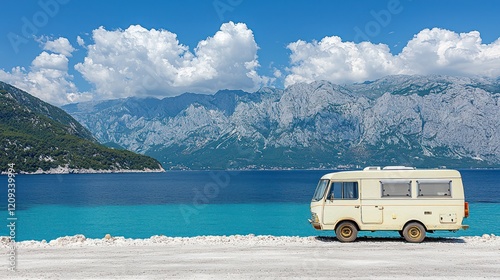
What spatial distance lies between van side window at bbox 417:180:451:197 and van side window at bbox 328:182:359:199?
11.5 ft

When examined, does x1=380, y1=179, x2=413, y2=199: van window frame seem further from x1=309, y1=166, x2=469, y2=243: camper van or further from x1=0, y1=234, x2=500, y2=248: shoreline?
x1=0, y1=234, x2=500, y2=248: shoreline

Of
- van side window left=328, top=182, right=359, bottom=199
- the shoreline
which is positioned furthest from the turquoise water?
van side window left=328, top=182, right=359, bottom=199

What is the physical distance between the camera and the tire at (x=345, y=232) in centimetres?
2488

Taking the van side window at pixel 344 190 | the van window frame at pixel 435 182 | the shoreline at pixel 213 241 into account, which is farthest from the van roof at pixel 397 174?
the shoreline at pixel 213 241

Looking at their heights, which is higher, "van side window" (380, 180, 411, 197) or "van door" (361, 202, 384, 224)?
"van side window" (380, 180, 411, 197)

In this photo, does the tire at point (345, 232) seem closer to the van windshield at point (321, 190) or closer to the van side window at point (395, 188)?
the van windshield at point (321, 190)

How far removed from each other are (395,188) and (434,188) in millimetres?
2064

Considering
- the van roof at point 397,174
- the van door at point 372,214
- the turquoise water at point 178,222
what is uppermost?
the van roof at point 397,174

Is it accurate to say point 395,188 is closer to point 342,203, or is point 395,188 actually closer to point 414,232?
point 414,232

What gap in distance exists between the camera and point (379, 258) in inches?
785

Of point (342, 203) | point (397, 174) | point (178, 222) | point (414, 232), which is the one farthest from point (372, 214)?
point (178, 222)

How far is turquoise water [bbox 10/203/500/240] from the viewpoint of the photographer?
158 ft

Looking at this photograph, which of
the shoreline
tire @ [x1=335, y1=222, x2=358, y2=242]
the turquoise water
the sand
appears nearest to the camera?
the sand

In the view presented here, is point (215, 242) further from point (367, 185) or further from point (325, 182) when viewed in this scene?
point (367, 185)
